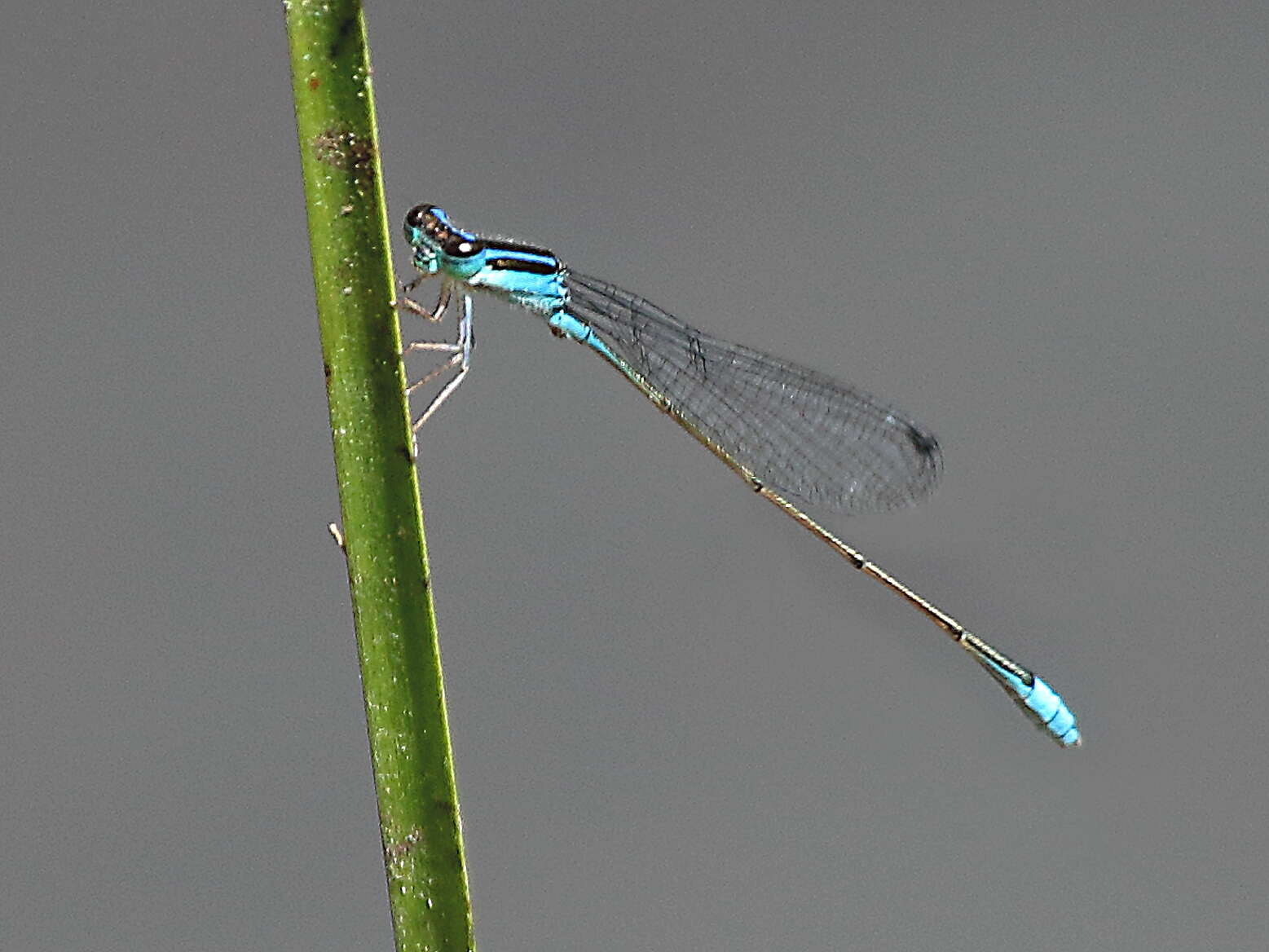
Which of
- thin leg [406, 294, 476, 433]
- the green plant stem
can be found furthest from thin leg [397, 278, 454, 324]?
the green plant stem

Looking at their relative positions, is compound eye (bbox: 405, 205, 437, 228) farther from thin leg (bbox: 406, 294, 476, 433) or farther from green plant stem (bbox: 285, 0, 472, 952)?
green plant stem (bbox: 285, 0, 472, 952)

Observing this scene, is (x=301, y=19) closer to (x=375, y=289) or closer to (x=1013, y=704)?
(x=375, y=289)

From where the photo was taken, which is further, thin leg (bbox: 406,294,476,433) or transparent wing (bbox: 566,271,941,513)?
transparent wing (bbox: 566,271,941,513)

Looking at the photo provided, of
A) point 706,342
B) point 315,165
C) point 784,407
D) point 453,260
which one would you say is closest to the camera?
point 315,165

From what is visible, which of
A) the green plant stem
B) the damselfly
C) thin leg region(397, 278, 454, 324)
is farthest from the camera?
the damselfly

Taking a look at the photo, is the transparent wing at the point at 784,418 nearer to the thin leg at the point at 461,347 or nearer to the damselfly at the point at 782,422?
the damselfly at the point at 782,422

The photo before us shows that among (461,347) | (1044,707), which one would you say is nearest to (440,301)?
(461,347)

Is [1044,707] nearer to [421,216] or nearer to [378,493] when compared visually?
[421,216]

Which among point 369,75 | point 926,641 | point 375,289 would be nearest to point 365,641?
point 375,289
